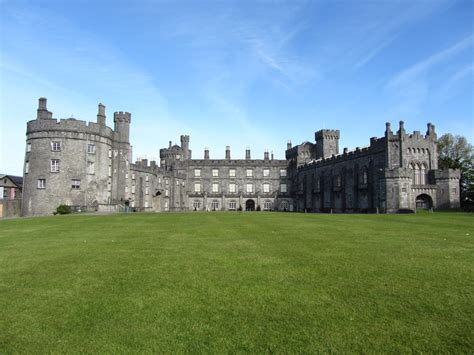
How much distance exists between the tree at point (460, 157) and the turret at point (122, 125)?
1926 inches

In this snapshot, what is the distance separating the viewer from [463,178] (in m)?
58.7

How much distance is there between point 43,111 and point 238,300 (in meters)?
45.4

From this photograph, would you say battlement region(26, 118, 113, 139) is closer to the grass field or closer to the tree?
the grass field

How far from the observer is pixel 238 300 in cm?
693

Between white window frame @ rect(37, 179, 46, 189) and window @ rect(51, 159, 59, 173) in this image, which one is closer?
white window frame @ rect(37, 179, 46, 189)

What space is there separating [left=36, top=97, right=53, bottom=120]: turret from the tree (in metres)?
57.3

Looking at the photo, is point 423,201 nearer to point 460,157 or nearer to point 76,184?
point 460,157

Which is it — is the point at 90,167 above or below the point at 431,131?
below

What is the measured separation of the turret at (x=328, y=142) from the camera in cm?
7844

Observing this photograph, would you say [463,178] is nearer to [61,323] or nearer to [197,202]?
[197,202]

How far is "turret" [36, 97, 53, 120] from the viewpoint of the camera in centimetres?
4453

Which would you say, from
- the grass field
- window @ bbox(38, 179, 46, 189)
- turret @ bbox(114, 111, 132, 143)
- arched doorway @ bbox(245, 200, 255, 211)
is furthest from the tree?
window @ bbox(38, 179, 46, 189)

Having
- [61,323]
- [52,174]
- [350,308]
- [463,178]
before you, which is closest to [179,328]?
[61,323]

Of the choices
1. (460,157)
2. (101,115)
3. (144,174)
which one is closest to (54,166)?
(101,115)
